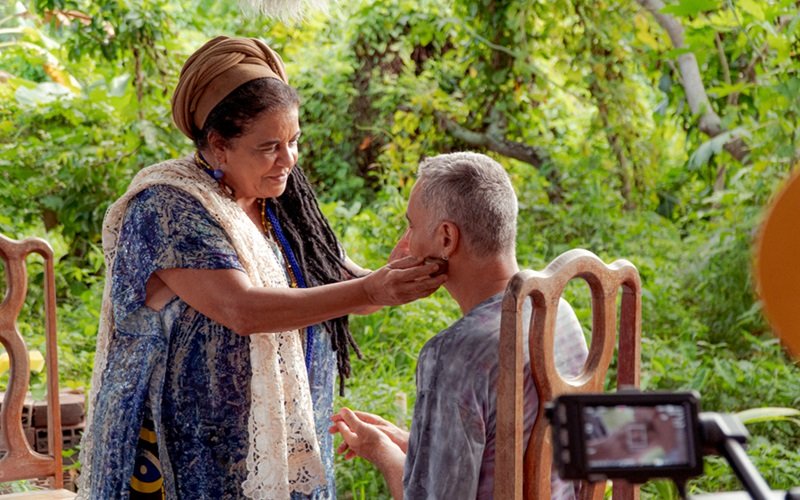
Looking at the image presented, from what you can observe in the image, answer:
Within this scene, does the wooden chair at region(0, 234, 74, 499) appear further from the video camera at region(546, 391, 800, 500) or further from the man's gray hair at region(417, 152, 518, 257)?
the video camera at region(546, 391, 800, 500)

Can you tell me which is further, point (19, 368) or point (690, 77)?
point (690, 77)


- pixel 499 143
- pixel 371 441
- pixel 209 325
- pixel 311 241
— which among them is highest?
pixel 499 143

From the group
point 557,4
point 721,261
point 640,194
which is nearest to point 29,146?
point 557,4

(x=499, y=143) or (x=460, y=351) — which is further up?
(x=499, y=143)

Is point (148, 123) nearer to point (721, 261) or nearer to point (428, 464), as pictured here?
point (721, 261)

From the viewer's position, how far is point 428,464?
63.7 inches

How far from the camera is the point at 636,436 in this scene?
80cm

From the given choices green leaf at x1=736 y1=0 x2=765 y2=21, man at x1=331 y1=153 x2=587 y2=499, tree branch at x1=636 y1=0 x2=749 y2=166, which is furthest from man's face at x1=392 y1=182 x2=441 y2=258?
tree branch at x1=636 y1=0 x2=749 y2=166

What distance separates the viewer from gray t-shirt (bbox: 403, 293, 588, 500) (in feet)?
5.20

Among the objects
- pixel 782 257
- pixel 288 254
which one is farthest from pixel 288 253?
pixel 782 257

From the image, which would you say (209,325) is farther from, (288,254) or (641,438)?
(641,438)

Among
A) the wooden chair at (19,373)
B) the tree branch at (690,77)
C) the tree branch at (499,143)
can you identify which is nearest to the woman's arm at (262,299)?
the wooden chair at (19,373)

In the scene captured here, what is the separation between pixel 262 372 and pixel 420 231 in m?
0.45

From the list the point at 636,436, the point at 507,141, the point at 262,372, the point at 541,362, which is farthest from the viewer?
the point at 507,141
